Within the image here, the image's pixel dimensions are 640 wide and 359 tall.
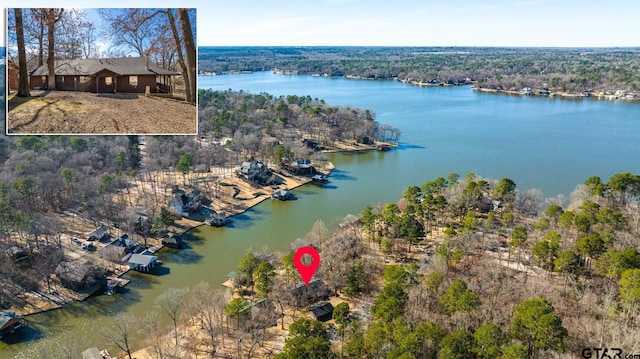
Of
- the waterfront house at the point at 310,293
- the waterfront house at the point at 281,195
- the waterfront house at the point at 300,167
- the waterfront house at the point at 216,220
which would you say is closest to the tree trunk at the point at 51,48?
the waterfront house at the point at 310,293

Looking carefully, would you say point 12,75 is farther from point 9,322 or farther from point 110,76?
point 9,322

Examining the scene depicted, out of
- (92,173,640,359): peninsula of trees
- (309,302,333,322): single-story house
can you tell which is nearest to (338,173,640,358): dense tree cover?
(92,173,640,359): peninsula of trees

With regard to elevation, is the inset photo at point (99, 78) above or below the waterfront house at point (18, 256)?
above

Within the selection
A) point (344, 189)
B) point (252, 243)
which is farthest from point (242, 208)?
point (344, 189)

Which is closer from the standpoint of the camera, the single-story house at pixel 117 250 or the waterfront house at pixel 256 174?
the single-story house at pixel 117 250

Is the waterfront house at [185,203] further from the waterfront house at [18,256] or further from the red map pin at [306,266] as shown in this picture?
the red map pin at [306,266]

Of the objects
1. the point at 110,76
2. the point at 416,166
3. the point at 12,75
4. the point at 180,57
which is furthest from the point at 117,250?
the point at 416,166

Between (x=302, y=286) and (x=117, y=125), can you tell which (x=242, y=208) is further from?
(x=117, y=125)
